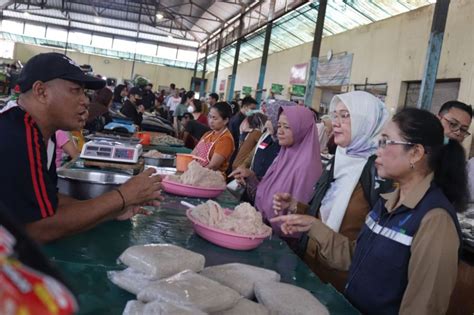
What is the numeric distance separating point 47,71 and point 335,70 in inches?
466

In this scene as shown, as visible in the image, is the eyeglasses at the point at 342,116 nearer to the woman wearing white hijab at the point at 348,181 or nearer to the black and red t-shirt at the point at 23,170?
the woman wearing white hijab at the point at 348,181

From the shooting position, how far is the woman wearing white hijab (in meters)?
2.41

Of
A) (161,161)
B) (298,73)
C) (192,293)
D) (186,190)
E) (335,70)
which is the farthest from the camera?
(298,73)

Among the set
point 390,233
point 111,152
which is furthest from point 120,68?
point 390,233

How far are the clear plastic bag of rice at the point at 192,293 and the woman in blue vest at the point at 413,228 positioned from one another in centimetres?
81

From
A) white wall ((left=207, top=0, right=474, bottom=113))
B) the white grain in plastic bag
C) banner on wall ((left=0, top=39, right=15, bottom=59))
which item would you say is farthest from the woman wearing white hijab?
banner on wall ((left=0, top=39, right=15, bottom=59))

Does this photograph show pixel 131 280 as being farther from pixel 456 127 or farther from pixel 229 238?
pixel 456 127

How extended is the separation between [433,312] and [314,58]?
27.1 feet

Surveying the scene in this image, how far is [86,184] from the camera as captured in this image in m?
2.13

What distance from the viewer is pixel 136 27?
2541cm

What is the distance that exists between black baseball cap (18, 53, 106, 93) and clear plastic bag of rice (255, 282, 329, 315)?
1126mm

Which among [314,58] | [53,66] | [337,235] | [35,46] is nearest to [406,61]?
[314,58]

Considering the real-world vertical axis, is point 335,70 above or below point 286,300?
above

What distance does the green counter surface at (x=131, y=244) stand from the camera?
52.7 inches
